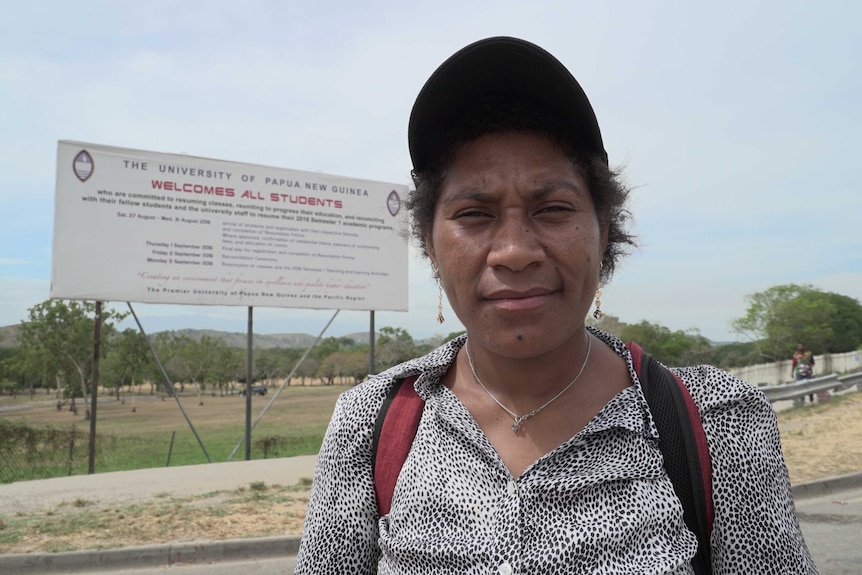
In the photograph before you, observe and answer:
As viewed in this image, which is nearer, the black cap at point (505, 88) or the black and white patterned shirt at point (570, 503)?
the black and white patterned shirt at point (570, 503)

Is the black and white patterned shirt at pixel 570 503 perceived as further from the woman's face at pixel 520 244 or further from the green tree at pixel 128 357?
the green tree at pixel 128 357

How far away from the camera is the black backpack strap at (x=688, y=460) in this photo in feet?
3.94

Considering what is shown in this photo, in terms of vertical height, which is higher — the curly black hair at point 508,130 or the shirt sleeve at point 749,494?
the curly black hair at point 508,130

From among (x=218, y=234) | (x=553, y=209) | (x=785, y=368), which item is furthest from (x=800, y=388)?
(x=785, y=368)

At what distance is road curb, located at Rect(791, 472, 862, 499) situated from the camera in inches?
271

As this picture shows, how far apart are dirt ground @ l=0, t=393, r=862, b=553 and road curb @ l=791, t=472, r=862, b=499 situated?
0.42 feet

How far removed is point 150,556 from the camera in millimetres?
5090

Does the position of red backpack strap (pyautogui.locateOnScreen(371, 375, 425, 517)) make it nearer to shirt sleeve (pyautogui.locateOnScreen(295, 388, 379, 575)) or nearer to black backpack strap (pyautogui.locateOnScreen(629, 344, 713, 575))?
shirt sleeve (pyautogui.locateOnScreen(295, 388, 379, 575))

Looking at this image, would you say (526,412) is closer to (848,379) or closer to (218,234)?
(218,234)

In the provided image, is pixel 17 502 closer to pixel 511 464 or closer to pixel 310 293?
pixel 310 293

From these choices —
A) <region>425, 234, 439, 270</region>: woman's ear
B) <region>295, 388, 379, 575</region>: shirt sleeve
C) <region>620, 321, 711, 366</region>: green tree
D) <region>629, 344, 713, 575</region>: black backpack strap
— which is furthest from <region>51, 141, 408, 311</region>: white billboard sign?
<region>620, 321, 711, 366</region>: green tree

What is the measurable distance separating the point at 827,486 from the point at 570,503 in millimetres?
7387

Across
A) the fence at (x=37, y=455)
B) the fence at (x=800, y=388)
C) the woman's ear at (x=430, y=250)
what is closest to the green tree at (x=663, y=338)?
the fence at (x=800, y=388)

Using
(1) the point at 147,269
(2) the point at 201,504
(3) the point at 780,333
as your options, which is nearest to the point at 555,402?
(2) the point at 201,504
